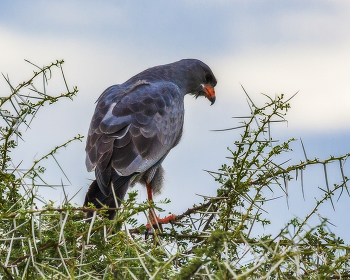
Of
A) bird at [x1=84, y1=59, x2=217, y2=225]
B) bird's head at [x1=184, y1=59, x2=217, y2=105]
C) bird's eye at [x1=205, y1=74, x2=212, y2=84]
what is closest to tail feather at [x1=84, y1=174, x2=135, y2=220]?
bird at [x1=84, y1=59, x2=217, y2=225]

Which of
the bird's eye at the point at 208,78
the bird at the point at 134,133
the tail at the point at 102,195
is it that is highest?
the bird's eye at the point at 208,78

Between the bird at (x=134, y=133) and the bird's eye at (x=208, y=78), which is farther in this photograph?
the bird's eye at (x=208, y=78)

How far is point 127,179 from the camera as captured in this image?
14.2 feet

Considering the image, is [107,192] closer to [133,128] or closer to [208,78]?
[133,128]

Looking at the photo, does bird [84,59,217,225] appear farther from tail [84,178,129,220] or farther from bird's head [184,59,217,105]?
bird's head [184,59,217,105]

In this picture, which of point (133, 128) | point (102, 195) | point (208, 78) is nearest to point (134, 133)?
point (133, 128)

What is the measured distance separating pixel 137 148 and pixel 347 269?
8.51ft

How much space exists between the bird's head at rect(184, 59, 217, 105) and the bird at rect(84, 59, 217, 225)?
0.27 m

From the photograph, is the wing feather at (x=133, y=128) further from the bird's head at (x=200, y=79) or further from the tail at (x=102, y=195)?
the bird's head at (x=200, y=79)

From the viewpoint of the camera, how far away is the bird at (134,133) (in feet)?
14.0

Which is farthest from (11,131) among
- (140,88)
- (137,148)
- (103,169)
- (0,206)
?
(140,88)

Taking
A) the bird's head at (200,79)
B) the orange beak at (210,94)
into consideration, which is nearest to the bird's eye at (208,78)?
the bird's head at (200,79)

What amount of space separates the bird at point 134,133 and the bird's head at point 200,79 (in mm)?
272

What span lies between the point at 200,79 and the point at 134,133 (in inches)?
97.4
